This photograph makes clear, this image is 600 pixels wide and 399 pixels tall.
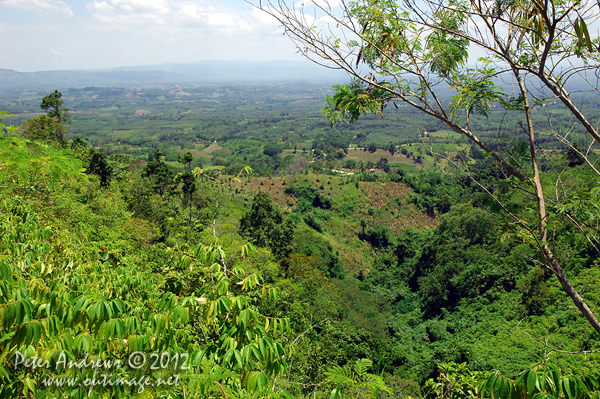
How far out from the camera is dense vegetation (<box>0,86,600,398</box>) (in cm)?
242

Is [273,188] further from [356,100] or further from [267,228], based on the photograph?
[356,100]

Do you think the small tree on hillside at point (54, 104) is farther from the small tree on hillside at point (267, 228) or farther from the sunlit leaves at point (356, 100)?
the sunlit leaves at point (356, 100)

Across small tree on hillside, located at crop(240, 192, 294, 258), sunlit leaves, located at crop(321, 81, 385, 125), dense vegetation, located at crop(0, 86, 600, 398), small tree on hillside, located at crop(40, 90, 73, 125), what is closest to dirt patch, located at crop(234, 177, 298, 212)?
dense vegetation, located at crop(0, 86, 600, 398)

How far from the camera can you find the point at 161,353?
8.71 feet

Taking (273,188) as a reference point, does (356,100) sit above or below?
above

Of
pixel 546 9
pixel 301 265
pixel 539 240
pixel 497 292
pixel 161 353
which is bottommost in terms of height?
pixel 497 292

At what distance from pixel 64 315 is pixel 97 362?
41cm

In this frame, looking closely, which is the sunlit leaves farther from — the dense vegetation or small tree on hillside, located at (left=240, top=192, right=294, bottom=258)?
small tree on hillside, located at (left=240, top=192, right=294, bottom=258)

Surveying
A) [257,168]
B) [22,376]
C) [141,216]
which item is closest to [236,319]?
[22,376]

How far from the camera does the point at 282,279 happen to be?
67.2ft

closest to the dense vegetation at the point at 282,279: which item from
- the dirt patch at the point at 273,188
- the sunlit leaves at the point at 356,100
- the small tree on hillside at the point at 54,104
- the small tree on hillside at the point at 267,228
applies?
the small tree on hillside at the point at 267,228

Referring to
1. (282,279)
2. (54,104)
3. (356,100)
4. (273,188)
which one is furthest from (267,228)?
(273,188)

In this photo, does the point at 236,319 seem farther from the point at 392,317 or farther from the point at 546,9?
the point at 392,317

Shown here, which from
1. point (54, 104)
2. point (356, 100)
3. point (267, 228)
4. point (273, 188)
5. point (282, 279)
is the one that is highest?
point (54, 104)
